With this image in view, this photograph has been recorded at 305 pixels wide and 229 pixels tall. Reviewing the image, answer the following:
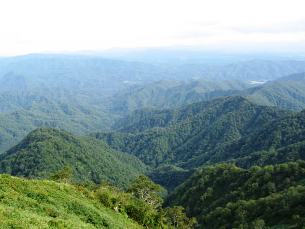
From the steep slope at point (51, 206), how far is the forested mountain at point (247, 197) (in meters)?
52.9

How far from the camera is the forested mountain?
342 ft

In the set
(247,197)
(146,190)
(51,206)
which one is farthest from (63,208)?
(247,197)

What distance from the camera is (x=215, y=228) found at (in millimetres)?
119438

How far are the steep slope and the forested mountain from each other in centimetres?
5291

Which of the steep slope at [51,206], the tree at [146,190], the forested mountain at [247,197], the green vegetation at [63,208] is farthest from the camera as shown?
the forested mountain at [247,197]

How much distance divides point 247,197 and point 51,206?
108 metres

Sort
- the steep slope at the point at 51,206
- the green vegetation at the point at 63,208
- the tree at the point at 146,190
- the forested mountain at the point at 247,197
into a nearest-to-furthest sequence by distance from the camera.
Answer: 1. the green vegetation at the point at 63,208
2. the steep slope at the point at 51,206
3. the tree at the point at 146,190
4. the forested mountain at the point at 247,197

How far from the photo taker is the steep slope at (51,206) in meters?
34.3

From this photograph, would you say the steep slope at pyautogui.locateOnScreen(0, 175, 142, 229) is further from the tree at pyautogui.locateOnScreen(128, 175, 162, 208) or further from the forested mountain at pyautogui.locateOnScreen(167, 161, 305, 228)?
the forested mountain at pyautogui.locateOnScreen(167, 161, 305, 228)

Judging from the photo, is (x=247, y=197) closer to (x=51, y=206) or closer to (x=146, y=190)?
(x=146, y=190)

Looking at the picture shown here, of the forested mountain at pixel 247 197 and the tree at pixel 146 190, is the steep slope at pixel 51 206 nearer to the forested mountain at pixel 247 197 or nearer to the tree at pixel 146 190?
the tree at pixel 146 190

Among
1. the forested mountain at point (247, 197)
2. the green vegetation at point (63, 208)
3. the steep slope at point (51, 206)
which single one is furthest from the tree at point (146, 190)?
the forested mountain at point (247, 197)

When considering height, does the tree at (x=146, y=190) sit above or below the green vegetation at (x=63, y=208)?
below

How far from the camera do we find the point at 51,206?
4466 centimetres
